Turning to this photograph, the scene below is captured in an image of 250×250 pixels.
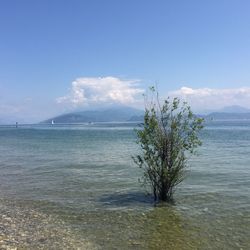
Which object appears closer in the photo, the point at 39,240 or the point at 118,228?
the point at 39,240

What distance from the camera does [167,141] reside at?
17.7m

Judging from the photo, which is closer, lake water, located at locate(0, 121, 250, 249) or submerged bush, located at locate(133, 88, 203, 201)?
lake water, located at locate(0, 121, 250, 249)

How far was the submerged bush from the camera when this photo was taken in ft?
58.1

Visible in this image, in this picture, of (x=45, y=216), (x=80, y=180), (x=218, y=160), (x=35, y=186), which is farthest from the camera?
(x=218, y=160)

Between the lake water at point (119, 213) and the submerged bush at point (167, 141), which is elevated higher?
the submerged bush at point (167, 141)

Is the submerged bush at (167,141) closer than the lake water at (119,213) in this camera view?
No

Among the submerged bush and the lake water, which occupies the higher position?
the submerged bush

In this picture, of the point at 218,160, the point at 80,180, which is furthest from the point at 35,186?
the point at 218,160

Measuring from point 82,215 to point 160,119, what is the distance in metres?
5.81

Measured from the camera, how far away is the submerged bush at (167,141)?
17.7 metres

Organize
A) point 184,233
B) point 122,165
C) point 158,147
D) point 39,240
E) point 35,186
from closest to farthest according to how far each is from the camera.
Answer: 1. point 39,240
2. point 184,233
3. point 158,147
4. point 35,186
5. point 122,165

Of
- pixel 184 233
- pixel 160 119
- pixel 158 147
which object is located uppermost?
pixel 160 119

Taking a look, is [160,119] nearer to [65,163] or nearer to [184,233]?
[184,233]

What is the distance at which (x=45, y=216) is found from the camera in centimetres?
1566
